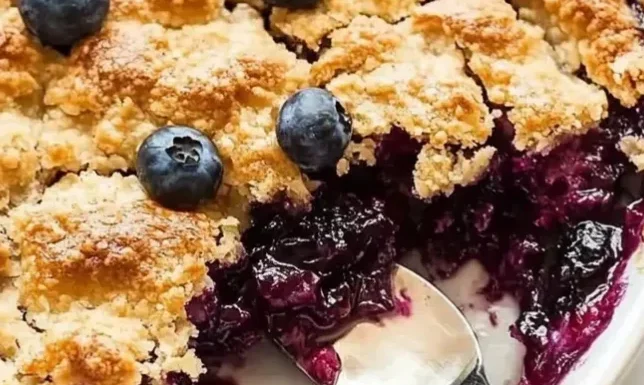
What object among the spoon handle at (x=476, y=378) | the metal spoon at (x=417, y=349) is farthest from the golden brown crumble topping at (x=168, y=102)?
the spoon handle at (x=476, y=378)

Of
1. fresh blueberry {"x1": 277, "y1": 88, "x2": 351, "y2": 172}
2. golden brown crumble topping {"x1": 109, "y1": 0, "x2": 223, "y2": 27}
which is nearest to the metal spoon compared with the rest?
fresh blueberry {"x1": 277, "y1": 88, "x2": 351, "y2": 172}

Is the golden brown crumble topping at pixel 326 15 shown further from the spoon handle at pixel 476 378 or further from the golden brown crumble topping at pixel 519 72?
the spoon handle at pixel 476 378

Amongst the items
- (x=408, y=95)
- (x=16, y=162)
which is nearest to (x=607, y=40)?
(x=408, y=95)

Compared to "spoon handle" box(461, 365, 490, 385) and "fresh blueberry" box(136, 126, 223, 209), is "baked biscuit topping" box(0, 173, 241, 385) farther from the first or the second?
"spoon handle" box(461, 365, 490, 385)

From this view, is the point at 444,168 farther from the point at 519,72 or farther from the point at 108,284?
the point at 108,284

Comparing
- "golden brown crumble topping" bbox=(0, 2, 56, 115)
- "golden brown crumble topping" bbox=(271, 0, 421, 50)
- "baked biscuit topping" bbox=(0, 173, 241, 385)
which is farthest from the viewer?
"golden brown crumble topping" bbox=(271, 0, 421, 50)

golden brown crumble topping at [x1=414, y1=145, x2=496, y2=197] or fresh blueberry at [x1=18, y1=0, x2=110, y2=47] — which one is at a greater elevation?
fresh blueberry at [x1=18, y1=0, x2=110, y2=47]

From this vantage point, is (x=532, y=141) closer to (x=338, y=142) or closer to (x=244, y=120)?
(x=338, y=142)
